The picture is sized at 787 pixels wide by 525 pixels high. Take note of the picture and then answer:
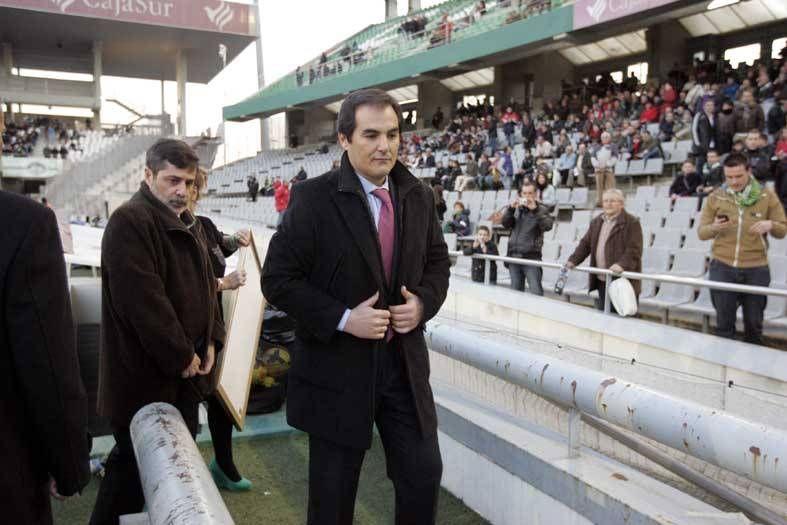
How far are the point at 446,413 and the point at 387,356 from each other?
1.08 metres

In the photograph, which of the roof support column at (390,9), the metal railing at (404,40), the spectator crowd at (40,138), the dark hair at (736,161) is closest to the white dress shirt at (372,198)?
the dark hair at (736,161)

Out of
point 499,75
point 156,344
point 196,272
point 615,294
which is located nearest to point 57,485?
point 156,344

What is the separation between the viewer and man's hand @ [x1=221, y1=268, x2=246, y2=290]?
334cm

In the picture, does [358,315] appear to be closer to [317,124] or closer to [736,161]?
[736,161]

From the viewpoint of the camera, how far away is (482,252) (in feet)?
27.1

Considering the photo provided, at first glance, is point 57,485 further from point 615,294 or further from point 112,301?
point 615,294

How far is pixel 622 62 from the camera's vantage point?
25078 mm

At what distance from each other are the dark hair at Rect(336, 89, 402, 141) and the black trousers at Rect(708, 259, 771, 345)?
12.9 ft

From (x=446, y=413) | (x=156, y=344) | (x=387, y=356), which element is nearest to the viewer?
(x=387, y=356)

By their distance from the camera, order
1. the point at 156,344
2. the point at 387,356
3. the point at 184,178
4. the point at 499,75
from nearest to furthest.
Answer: the point at 387,356, the point at 156,344, the point at 184,178, the point at 499,75

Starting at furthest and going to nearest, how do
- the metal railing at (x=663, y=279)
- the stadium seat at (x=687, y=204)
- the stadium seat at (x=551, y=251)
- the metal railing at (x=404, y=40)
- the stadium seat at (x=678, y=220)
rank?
the metal railing at (x=404, y=40)
the stadium seat at (x=551, y=251)
the stadium seat at (x=687, y=204)
the stadium seat at (x=678, y=220)
the metal railing at (x=663, y=279)

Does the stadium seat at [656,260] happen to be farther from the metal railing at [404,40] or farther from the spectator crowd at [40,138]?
the spectator crowd at [40,138]

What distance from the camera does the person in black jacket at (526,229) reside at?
747 centimetres

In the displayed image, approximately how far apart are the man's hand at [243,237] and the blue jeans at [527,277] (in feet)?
13.3
